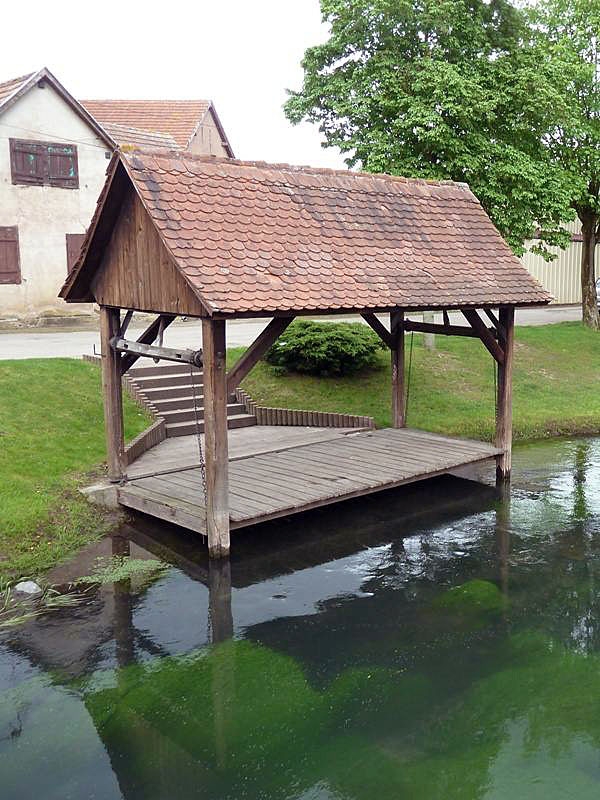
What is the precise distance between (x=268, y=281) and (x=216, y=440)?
1963 mm

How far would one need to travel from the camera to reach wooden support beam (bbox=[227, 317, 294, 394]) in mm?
9531

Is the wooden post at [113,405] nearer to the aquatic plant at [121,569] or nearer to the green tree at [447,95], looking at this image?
the aquatic plant at [121,569]

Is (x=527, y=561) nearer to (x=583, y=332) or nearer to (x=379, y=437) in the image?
(x=379, y=437)

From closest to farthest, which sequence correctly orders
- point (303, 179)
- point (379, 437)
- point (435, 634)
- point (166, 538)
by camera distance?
point (435, 634) → point (166, 538) → point (303, 179) → point (379, 437)

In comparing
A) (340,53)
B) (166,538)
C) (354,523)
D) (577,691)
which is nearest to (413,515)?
(354,523)

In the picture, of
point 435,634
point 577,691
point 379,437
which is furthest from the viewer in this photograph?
point 379,437

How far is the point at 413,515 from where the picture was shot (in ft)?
38.2

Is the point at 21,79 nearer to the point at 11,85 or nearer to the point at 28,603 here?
the point at 11,85

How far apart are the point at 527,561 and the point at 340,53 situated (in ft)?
45.9

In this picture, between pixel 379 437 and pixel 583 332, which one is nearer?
pixel 379 437

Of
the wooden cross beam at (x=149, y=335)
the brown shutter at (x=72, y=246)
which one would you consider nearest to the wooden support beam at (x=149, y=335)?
the wooden cross beam at (x=149, y=335)

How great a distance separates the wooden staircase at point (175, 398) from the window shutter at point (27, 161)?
1172 cm

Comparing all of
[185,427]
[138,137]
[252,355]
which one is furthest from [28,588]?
[138,137]

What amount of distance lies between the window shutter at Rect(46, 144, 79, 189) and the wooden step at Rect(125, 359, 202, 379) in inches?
463
